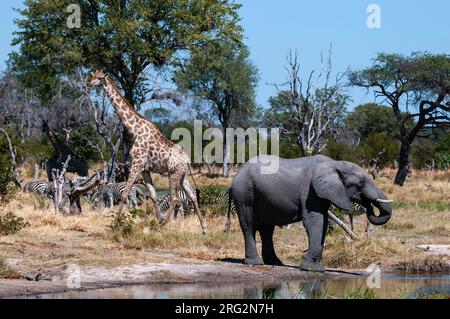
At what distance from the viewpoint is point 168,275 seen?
47.1 ft

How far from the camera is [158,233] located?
17.4m

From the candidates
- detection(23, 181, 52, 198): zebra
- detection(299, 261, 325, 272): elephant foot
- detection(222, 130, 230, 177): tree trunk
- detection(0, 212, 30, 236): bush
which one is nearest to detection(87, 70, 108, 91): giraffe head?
detection(0, 212, 30, 236): bush

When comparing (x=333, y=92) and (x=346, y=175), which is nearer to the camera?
(x=346, y=175)

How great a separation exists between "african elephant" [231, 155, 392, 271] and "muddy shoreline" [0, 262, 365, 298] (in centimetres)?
32

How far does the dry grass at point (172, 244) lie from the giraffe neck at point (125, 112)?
196cm

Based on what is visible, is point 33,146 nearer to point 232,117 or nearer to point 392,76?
point 392,76

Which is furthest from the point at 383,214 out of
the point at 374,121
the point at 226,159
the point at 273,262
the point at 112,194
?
the point at 374,121

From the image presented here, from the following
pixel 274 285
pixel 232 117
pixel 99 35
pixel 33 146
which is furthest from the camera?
pixel 232 117

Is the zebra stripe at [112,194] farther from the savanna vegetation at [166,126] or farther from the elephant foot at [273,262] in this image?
the elephant foot at [273,262]

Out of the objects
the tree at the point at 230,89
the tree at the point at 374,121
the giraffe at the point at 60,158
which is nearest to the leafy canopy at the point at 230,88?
the tree at the point at 230,89

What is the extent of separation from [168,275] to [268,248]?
2026 mm

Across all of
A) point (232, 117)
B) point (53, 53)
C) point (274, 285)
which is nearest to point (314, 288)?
point (274, 285)

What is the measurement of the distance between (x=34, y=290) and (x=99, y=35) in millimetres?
16362
